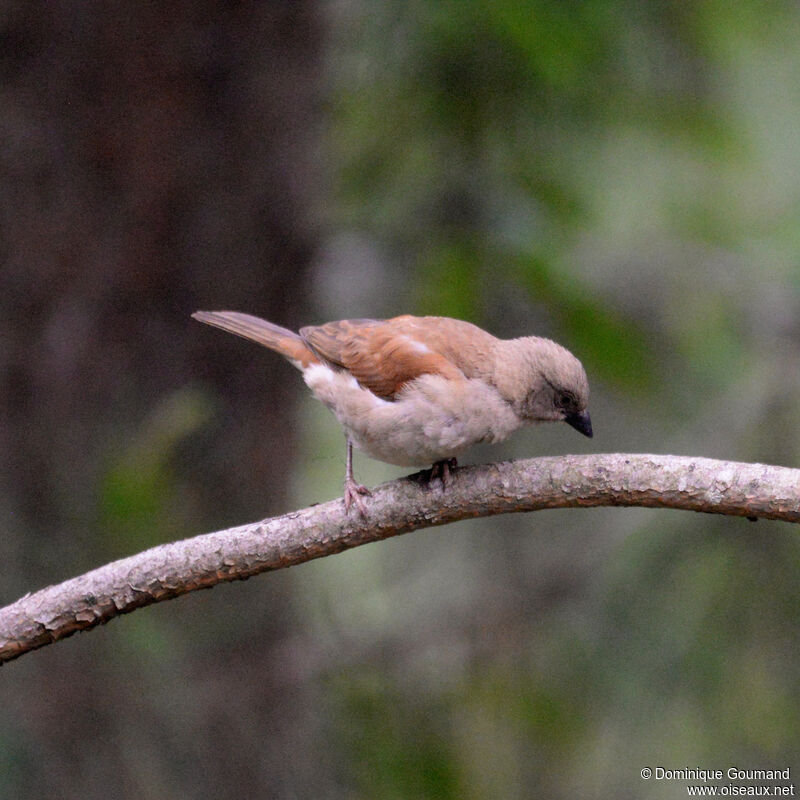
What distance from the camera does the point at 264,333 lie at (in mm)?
4301

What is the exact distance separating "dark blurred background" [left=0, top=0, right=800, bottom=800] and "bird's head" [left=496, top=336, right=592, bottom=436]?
22.3 inches

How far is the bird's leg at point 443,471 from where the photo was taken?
3189mm

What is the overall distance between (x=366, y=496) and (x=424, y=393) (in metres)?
0.81

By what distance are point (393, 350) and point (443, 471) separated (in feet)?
2.37

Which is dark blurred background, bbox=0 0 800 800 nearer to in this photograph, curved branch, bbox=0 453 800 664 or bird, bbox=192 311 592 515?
bird, bbox=192 311 592 515

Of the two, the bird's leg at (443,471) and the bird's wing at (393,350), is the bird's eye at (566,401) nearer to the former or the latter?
the bird's wing at (393,350)

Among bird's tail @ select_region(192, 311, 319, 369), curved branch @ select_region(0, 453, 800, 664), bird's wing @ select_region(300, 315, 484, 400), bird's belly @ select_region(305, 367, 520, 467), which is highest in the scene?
bird's tail @ select_region(192, 311, 319, 369)

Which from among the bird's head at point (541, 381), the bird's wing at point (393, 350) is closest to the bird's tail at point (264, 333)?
the bird's wing at point (393, 350)

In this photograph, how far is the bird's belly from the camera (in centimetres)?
359

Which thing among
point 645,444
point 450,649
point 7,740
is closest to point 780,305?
point 645,444

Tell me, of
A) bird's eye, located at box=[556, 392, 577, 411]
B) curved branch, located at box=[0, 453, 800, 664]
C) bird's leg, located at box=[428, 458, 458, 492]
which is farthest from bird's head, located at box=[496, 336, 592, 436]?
curved branch, located at box=[0, 453, 800, 664]

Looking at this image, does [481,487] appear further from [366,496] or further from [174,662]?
[174,662]

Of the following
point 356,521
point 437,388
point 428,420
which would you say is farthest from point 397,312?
point 356,521

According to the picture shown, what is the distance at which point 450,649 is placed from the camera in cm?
489
